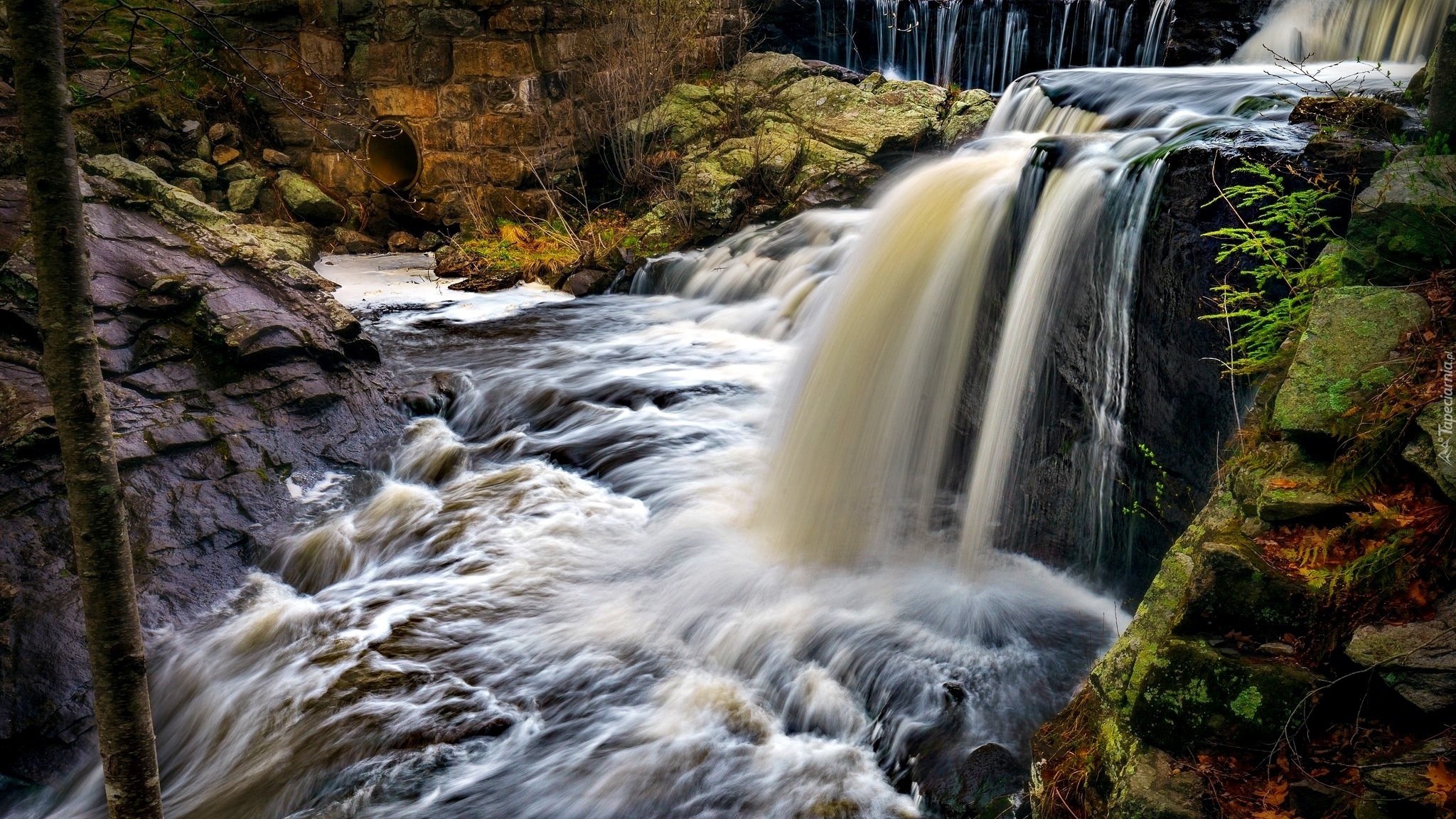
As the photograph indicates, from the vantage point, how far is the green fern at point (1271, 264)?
10.8 feet

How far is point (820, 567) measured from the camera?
16.0 ft

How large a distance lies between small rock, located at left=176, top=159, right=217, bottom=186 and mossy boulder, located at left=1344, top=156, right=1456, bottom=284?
1297 cm

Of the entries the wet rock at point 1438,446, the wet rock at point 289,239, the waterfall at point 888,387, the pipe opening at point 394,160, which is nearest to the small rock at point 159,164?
the wet rock at point 289,239

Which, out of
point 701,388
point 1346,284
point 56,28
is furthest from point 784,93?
point 56,28

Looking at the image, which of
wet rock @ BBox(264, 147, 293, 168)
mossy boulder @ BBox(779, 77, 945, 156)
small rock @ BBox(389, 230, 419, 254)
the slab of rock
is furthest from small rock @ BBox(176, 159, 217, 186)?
mossy boulder @ BBox(779, 77, 945, 156)

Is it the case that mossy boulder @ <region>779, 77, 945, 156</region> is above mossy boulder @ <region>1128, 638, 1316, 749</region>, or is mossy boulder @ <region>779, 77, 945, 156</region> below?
above

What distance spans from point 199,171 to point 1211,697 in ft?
43.5

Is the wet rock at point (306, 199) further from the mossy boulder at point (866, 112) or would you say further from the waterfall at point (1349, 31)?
the waterfall at point (1349, 31)

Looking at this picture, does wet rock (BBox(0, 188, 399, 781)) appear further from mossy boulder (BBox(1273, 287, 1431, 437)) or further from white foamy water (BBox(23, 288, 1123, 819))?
mossy boulder (BBox(1273, 287, 1431, 437))

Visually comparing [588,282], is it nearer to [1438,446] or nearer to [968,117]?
[968,117]

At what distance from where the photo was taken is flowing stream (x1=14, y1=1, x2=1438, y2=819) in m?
3.55

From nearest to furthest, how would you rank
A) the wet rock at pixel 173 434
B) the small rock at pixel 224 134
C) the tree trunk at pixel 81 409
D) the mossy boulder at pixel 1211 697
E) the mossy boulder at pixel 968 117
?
the tree trunk at pixel 81 409 → the mossy boulder at pixel 1211 697 → the wet rock at pixel 173 434 → the mossy boulder at pixel 968 117 → the small rock at pixel 224 134

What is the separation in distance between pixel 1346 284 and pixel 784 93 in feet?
33.7

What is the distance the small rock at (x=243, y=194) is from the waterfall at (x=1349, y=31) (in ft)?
39.3
